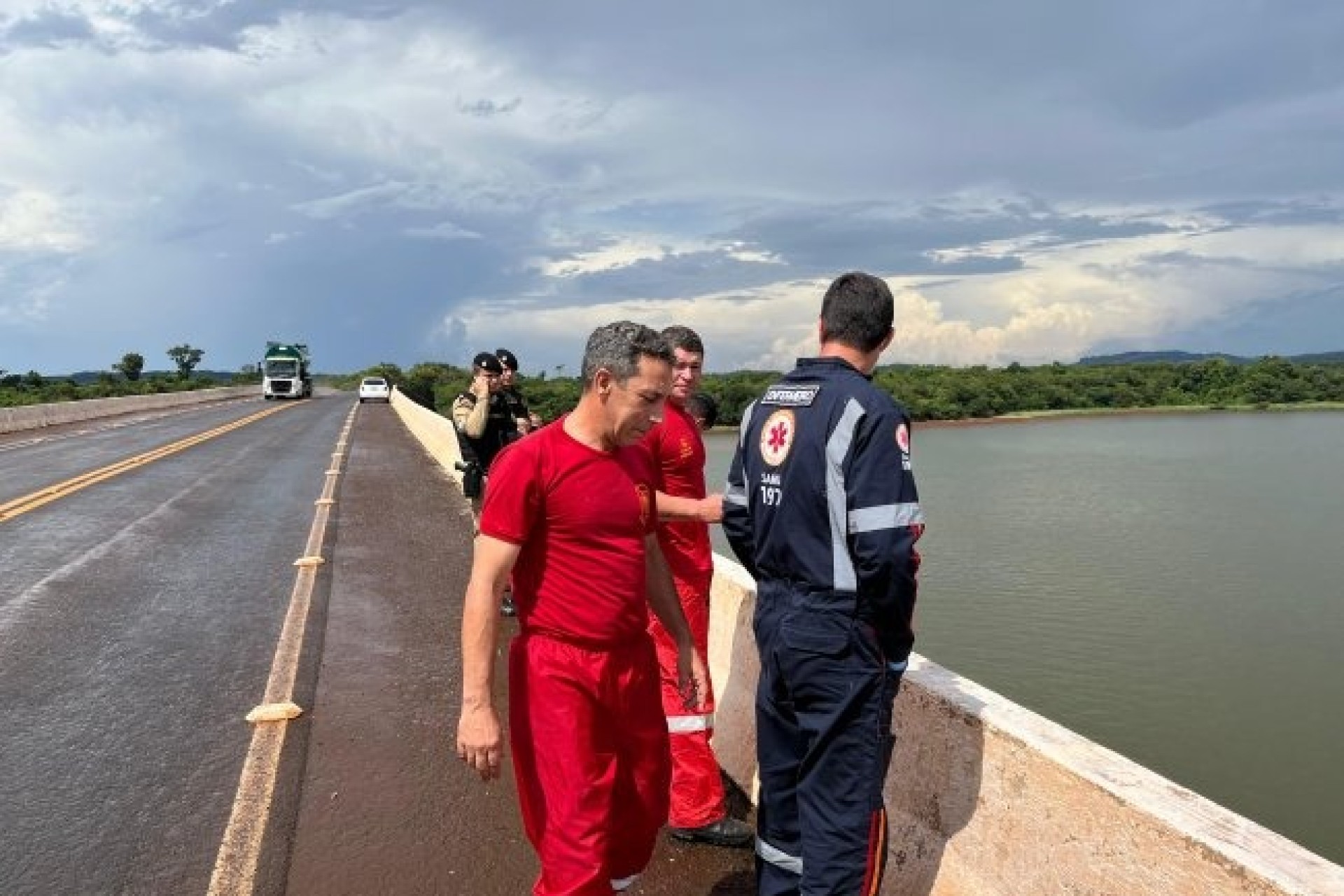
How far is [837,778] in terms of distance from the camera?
2637 millimetres

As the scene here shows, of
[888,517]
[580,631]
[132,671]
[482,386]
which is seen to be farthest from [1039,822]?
[132,671]

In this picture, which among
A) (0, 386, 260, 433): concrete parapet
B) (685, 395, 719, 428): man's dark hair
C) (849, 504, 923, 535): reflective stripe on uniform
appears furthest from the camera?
(0, 386, 260, 433): concrete parapet

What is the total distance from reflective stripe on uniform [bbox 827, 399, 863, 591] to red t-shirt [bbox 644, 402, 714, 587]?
50.6 inches

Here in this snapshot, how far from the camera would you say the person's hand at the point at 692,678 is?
3426 mm

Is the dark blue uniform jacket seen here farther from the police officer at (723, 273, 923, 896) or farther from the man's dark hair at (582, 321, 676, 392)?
the man's dark hair at (582, 321, 676, 392)

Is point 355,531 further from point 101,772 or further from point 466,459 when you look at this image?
point 101,772

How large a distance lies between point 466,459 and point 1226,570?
22280 mm

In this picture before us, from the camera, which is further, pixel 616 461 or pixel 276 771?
pixel 276 771

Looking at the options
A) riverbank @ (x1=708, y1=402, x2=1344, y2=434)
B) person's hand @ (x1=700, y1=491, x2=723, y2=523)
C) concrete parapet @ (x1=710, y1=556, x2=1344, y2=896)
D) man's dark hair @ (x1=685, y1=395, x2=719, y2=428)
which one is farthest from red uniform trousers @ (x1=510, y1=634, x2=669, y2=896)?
riverbank @ (x1=708, y1=402, x2=1344, y2=434)

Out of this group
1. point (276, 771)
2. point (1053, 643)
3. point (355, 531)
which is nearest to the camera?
point (276, 771)

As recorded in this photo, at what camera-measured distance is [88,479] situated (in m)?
15.9

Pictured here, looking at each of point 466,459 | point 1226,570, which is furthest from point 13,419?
point 1226,570

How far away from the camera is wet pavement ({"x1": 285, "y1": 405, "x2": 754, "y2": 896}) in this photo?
3.73 metres

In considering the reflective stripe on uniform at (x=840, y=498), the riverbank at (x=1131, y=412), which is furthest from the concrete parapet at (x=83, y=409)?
the riverbank at (x=1131, y=412)
